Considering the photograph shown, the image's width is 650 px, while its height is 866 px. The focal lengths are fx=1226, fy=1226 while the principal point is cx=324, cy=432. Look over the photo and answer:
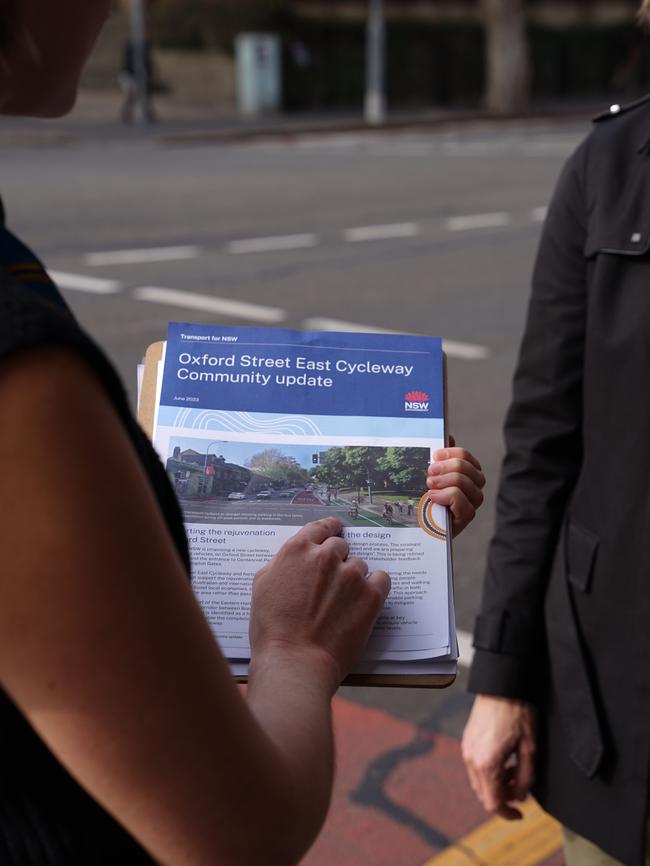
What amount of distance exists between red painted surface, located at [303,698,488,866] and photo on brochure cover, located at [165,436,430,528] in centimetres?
186

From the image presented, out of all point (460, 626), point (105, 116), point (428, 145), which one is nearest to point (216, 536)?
point (460, 626)

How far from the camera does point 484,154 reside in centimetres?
2038

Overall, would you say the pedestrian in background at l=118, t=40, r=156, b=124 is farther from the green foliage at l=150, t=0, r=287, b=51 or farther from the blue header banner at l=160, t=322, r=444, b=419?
the blue header banner at l=160, t=322, r=444, b=419

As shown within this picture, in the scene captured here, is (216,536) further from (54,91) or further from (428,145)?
(428,145)

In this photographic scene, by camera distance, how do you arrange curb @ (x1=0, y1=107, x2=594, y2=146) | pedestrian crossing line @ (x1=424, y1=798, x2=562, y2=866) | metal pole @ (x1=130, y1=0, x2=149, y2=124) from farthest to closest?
1. metal pole @ (x1=130, y1=0, x2=149, y2=124)
2. curb @ (x1=0, y1=107, x2=594, y2=146)
3. pedestrian crossing line @ (x1=424, y1=798, x2=562, y2=866)

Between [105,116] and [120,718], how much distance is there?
30.0m

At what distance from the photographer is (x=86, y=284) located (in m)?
9.73

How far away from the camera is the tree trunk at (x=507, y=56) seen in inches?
1200

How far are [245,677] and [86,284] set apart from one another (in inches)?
342

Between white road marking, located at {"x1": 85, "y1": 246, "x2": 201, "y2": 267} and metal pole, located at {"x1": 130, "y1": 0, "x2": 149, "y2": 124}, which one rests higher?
white road marking, located at {"x1": 85, "y1": 246, "x2": 201, "y2": 267}

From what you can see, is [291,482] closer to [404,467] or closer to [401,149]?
[404,467]

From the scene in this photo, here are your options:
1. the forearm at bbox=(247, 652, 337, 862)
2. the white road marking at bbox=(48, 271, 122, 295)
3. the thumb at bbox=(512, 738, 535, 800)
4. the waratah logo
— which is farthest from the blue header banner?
the white road marking at bbox=(48, 271, 122, 295)

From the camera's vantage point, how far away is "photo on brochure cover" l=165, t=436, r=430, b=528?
4.81ft

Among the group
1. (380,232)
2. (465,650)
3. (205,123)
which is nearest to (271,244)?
(380,232)
